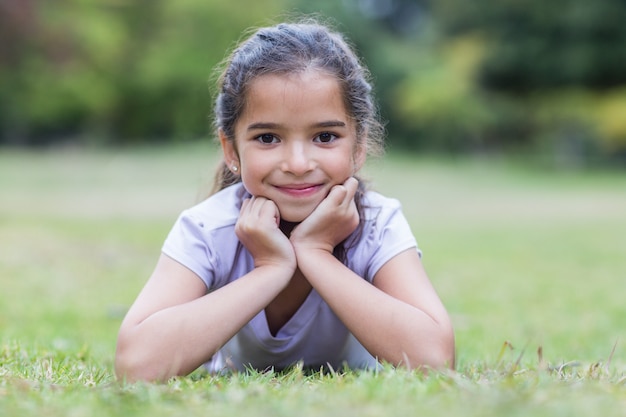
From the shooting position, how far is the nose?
2912 mm

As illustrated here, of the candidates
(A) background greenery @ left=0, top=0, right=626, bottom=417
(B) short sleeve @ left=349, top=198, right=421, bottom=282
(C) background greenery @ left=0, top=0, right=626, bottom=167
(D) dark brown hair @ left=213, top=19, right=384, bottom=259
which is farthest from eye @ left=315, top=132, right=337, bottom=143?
(C) background greenery @ left=0, top=0, right=626, bottom=167

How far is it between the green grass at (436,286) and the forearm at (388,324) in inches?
5.7

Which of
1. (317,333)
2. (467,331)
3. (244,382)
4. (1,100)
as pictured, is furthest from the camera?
(1,100)

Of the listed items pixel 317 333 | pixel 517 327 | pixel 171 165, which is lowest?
pixel 171 165

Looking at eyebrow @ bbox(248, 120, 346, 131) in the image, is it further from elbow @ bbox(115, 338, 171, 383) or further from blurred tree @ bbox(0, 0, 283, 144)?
blurred tree @ bbox(0, 0, 283, 144)

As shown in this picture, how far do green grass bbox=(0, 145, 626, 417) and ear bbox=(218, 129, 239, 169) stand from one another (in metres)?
0.58

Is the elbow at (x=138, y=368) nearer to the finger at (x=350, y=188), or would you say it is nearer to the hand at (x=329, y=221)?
the hand at (x=329, y=221)

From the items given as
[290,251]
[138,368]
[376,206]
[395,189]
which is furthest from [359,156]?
[395,189]

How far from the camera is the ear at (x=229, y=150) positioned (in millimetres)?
3247

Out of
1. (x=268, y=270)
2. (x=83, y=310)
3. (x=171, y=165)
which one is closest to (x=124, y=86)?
(x=171, y=165)

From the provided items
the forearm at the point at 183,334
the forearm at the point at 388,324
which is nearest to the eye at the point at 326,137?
the forearm at the point at 388,324

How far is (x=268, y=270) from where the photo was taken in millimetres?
2893

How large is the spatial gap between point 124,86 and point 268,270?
43.0m

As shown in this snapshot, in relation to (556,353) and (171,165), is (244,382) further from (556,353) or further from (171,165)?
(171,165)
